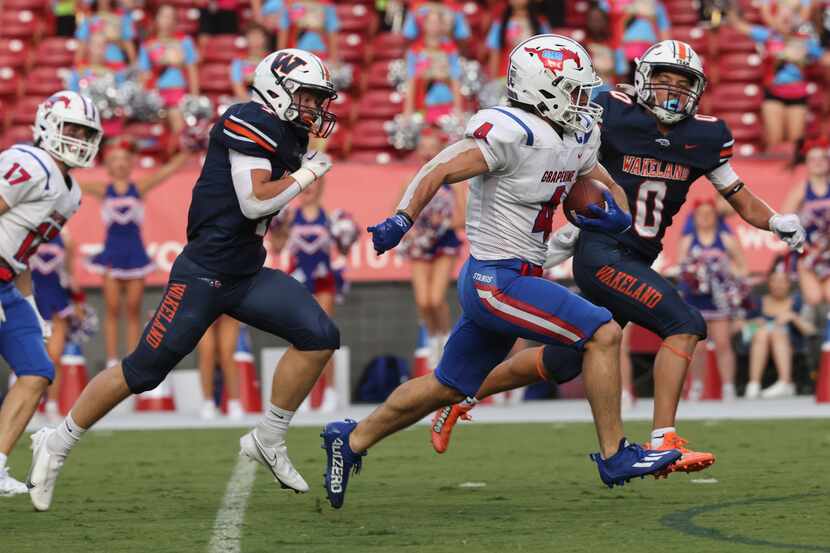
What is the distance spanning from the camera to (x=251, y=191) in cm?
622

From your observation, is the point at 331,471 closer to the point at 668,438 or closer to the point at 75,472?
the point at 668,438

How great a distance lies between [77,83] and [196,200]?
7.36 meters

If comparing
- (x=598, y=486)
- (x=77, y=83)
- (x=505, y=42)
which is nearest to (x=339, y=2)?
(x=505, y=42)

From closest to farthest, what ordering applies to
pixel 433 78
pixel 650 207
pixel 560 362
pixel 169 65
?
pixel 560 362, pixel 650 207, pixel 433 78, pixel 169 65

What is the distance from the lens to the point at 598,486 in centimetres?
695

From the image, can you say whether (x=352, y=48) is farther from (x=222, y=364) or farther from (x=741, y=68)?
(x=222, y=364)

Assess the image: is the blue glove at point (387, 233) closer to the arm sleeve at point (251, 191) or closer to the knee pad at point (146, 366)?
the arm sleeve at point (251, 191)

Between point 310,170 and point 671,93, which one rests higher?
point 671,93

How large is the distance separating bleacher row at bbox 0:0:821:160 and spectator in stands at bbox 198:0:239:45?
84mm

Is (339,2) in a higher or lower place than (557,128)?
higher

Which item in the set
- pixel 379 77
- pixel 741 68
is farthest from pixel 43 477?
pixel 741 68

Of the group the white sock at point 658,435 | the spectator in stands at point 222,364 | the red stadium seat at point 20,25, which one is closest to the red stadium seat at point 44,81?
the red stadium seat at point 20,25

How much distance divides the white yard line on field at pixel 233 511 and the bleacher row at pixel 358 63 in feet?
20.7

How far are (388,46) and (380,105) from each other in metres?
0.97
